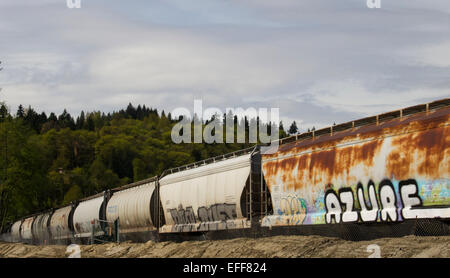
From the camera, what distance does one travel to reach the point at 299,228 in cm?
2059

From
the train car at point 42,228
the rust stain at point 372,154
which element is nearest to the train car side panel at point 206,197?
the rust stain at point 372,154

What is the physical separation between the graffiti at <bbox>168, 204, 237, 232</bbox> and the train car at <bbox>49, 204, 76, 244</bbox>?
61.7 ft

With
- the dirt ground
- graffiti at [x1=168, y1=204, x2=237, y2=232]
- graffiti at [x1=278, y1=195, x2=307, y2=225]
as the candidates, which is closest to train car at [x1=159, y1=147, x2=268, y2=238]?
graffiti at [x1=168, y1=204, x2=237, y2=232]

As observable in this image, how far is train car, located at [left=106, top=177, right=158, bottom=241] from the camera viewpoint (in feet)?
107

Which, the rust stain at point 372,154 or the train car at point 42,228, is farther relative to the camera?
the train car at point 42,228

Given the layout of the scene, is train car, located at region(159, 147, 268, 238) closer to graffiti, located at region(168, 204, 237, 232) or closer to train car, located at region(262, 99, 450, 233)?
graffiti, located at region(168, 204, 237, 232)

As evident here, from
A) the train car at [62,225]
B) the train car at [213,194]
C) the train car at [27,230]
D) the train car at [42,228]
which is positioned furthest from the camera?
the train car at [27,230]

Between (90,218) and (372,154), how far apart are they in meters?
28.2

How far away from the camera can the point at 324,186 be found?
63.1 ft

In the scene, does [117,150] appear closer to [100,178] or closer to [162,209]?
[100,178]

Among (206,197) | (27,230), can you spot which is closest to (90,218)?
(206,197)

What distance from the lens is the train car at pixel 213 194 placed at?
2358 cm

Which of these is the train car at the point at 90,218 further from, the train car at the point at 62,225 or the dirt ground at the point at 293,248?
the dirt ground at the point at 293,248
